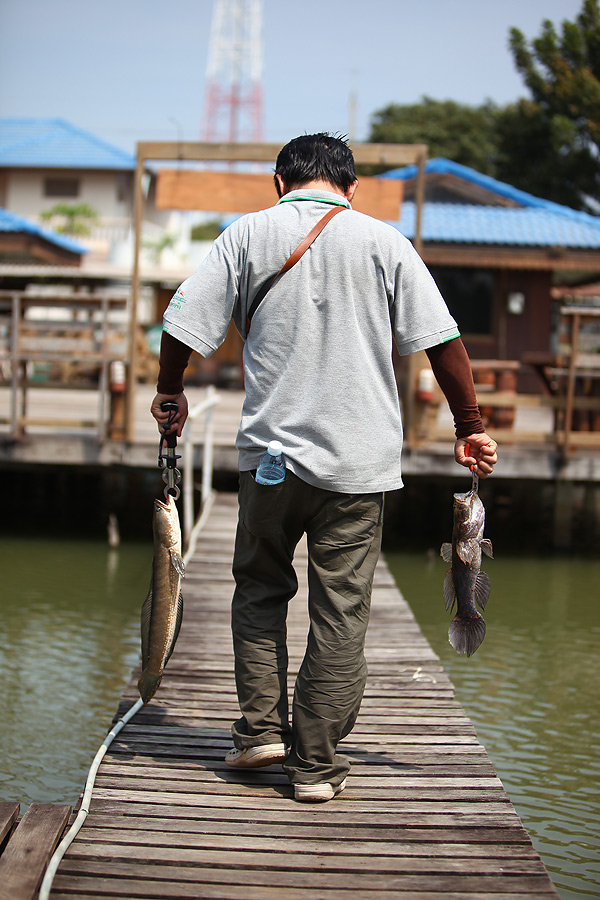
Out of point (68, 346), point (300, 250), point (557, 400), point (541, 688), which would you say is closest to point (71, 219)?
point (68, 346)

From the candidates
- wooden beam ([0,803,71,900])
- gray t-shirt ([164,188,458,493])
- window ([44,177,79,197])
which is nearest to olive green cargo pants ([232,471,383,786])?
gray t-shirt ([164,188,458,493])

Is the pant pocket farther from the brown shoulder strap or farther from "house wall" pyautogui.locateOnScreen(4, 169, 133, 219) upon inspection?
"house wall" pyautogui.locateOnScreen(4, 169, 133, 219)

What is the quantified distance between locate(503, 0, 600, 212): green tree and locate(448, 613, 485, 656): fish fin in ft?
71.3

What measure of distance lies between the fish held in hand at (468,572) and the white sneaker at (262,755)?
0.64 meters

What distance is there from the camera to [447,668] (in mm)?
6141

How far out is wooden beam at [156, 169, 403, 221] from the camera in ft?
28.3

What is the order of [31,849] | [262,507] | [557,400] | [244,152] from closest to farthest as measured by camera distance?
[31,849] → [262,507] → [244,152] → [557,400]

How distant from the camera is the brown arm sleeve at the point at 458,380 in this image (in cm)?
284

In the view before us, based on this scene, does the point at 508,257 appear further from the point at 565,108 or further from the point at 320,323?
the point at 320,323

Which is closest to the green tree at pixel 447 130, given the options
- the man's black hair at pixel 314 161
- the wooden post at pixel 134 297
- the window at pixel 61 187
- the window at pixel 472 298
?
the window at pixel 61 187

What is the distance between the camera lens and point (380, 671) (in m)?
4.50

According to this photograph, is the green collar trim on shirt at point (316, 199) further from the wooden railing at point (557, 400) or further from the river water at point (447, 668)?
the wooden railing at point (557, 400)

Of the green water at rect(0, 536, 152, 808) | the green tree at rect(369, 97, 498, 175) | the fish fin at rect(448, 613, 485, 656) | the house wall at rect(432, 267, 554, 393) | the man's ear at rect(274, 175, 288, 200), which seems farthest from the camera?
the green tree at rect(369, 97, 498, 175)

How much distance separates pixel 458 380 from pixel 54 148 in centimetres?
2926
